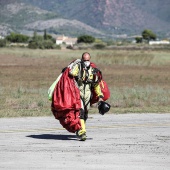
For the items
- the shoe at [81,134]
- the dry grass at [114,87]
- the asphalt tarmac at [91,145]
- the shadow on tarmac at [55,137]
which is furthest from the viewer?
the dry grass at [114,87]

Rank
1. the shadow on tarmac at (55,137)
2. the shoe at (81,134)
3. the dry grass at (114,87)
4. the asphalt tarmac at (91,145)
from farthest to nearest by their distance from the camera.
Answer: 1. the dry grass at (114,87)
2. the shadow on tarmac at (55,137)
3. the shoe at (81,134)
4. the asphalt tarmac at (91,145)

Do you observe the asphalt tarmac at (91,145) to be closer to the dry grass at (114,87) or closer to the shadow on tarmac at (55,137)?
the shadow on tarmac at (55,137)

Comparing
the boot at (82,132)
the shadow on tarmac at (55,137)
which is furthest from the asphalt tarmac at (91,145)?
the boot at (82,132)

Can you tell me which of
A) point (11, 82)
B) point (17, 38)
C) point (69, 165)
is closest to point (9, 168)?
point (69, 165)

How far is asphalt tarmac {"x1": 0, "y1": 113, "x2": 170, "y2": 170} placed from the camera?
11578mm

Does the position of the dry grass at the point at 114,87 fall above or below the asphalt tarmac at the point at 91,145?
below

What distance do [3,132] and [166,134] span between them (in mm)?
3550

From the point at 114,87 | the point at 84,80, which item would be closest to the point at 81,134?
the point at 84,80

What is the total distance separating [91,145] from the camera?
13.8 m

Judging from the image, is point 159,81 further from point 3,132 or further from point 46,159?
point 46,159

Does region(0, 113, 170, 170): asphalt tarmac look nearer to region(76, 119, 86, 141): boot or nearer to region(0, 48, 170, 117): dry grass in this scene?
region(76, 119, 86, 141): boot

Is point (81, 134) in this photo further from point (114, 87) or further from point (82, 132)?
point (114, 87)

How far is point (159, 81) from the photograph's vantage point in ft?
133

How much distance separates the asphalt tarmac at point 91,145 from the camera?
1158 centimetres
